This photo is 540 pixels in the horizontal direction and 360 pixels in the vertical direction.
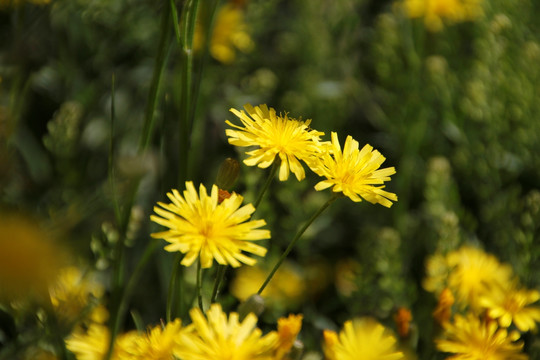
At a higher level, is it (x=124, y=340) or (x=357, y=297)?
(x=124, y=340)

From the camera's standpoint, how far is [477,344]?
79 centimetres

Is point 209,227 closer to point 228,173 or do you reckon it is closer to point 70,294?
point 228,173

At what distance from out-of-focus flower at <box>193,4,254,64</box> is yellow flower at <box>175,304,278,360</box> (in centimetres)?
117

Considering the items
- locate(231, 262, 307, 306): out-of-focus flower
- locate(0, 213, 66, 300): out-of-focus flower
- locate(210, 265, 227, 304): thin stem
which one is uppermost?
locate(0, 213, 66, 300): out-of-focus flower

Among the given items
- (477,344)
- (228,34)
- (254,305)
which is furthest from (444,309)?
(228,34)

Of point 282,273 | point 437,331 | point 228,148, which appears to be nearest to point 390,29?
point 228,148

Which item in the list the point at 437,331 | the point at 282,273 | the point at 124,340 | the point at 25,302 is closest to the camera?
the point at 25,302

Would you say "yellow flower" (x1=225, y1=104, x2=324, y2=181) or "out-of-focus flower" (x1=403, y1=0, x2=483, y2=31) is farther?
"out-of-focus flower" (x1=403, y1=0, x2=483, y2=31)

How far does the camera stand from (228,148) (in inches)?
63.3

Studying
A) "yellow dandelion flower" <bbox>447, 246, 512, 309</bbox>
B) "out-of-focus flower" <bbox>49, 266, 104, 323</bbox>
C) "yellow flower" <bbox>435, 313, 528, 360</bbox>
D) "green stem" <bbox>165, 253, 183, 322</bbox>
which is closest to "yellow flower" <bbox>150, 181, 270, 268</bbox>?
"green stem" <bbox>165, 253, 183, 322</bbox>

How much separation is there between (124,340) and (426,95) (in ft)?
4.21

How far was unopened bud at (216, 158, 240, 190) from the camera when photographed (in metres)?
0.72

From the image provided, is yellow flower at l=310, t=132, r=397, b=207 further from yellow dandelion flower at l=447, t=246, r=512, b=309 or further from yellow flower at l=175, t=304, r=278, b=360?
yellow dandelion flower at l=447, t=246, r=512, b=309

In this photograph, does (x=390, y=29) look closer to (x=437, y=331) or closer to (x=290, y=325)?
(x=437, y=331)
